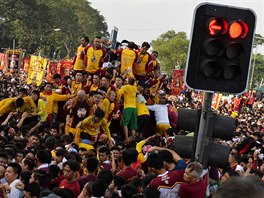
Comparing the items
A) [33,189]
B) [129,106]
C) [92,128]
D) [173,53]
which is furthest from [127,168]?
[173,53]

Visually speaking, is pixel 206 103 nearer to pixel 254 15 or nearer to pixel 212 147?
pixel 212 147

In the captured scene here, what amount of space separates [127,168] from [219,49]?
2.80 metres

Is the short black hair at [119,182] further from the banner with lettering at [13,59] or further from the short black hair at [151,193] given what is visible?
the banner with lettering at [13,59]

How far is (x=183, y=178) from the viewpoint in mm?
6660

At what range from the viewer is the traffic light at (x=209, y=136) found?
6156 millimetres

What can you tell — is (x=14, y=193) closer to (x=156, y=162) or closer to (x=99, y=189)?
(x=99, y=189)

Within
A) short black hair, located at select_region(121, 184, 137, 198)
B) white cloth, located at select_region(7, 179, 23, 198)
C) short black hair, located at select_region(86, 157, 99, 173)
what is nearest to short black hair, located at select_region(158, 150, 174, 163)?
short black hair, located at select_region(121, 184, 137, 198)

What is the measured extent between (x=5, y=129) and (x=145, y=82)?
4.77 m

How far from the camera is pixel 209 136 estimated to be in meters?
6.19

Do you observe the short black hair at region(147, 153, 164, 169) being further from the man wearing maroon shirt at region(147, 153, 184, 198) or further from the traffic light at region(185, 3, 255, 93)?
the traffic light at region(185, 3, 255, 93)

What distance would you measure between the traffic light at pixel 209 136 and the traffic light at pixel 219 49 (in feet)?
1.14

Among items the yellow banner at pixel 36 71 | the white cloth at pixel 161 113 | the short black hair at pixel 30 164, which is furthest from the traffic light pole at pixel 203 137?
the yellow banner at pixel 36 71

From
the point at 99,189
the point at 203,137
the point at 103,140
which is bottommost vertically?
the point at 103,140

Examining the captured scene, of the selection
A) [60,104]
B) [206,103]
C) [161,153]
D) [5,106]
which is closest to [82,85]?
[60,104]
